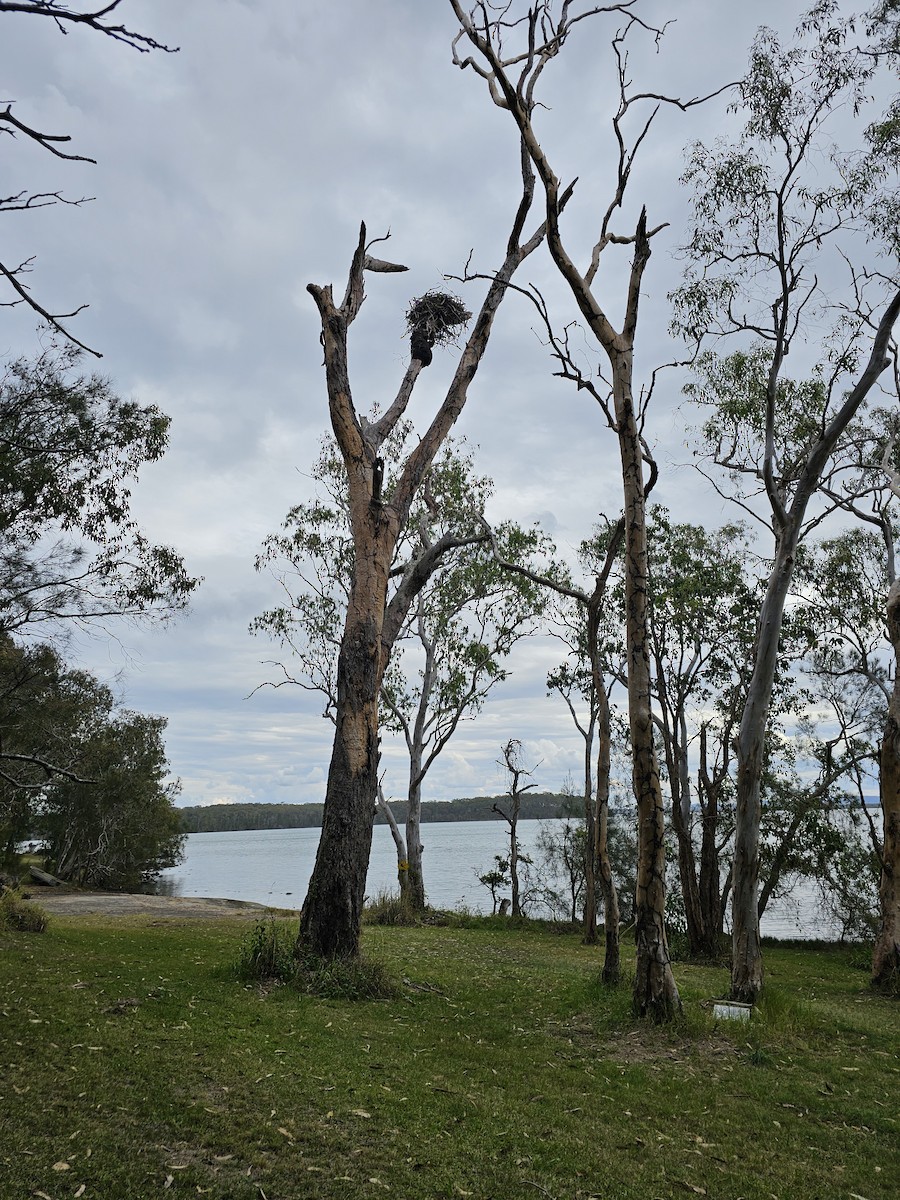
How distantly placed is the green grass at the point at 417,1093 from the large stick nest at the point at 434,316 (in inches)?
300

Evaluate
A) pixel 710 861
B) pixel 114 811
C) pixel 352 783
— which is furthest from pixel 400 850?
pixel 114 811

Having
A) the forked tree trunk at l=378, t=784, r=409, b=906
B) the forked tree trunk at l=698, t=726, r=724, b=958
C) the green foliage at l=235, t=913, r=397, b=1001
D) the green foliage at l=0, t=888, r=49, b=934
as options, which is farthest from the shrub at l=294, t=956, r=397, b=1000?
the forked tree trunk at l=698, t=726, r=724, b=958

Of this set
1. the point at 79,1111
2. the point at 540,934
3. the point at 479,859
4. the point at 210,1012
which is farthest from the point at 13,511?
the point at 479,859

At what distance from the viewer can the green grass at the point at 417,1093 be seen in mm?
3295

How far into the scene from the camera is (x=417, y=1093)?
436cm

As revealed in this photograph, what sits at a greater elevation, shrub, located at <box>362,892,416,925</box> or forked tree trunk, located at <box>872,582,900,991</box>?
forked tree trunk, located at <box>872,582,900,991</box>

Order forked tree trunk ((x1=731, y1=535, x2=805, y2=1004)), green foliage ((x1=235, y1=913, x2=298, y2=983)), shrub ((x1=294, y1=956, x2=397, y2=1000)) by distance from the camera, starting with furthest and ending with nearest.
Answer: forked tree trunk ((x1=731, y1=535, x2=805, y2=1004)) < green foliage ((x1=235, y1=913, x2=298, y2=983)) < shrub ((x1=294, y1=956, x2=397, y2=1000))

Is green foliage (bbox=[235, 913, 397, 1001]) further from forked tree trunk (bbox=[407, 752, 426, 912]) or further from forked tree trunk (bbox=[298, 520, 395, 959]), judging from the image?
forked tree trunk (bbox=[407, 752, 426, 912])

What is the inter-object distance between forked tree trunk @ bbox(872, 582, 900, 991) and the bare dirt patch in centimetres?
1055

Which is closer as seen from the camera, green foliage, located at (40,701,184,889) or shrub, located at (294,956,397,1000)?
shrub, located at (294,956,397,1000)

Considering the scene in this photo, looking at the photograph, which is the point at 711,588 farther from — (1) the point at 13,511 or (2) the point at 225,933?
(1) the point at 13,511

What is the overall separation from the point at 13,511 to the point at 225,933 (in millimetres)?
6976

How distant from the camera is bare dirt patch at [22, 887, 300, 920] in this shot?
14045mm

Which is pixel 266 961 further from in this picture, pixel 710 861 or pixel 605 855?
pixel 710 861
